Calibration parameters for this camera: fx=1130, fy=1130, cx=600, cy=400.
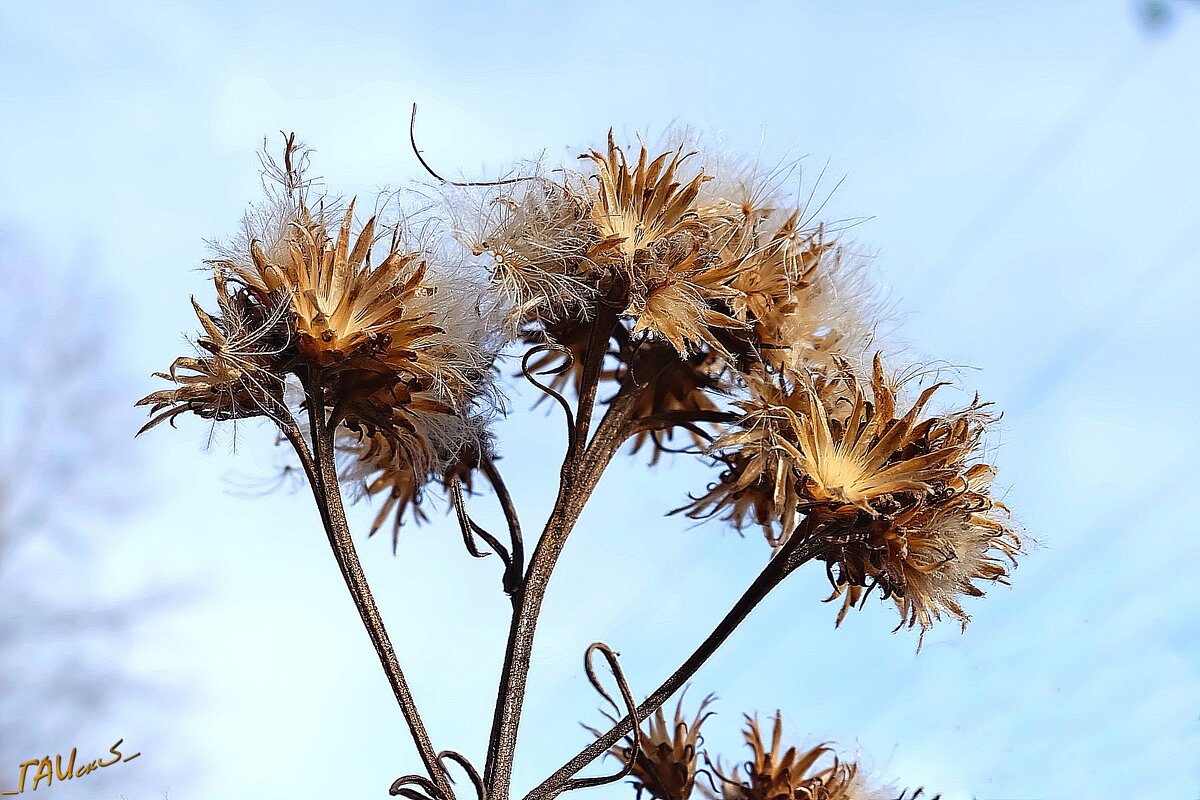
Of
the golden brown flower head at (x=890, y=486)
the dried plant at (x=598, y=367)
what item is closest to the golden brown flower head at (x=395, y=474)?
the dried plant at (x=598, y=367)

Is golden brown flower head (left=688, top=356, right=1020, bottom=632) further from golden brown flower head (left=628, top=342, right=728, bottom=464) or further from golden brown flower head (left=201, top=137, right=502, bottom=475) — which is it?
golden brown flower head (left=201, top=137, right=502, bottom=475)

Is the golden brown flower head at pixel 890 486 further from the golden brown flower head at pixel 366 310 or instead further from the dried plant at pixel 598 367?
the golden brown flower head at pixel 366 310

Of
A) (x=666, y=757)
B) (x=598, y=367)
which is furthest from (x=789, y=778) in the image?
(x=598, y=367)

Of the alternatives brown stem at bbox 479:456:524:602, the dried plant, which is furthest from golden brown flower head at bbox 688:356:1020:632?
brown stem at bbox 479:456:524:602

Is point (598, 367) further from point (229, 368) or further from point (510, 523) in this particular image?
point (229, 368)

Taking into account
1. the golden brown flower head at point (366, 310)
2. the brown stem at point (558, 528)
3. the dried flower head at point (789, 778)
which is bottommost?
the dried flower head at point (789, 778)

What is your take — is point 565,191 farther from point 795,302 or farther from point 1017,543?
point 1017,543
